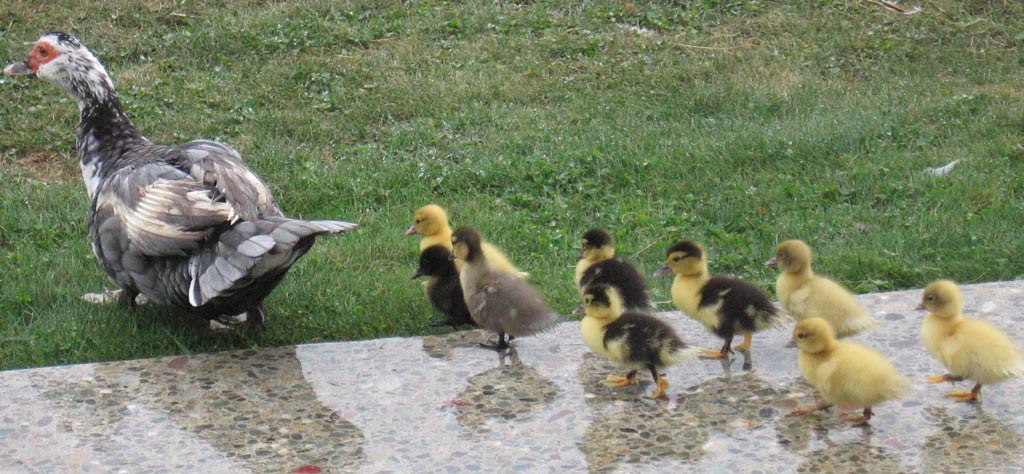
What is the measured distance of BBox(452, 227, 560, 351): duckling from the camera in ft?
18.0

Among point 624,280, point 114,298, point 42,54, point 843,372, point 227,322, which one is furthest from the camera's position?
point 42,54

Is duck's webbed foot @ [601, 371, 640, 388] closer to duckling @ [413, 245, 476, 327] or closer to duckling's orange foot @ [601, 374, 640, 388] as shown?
duckling's orange foot @ [601, 374, 640, 388]

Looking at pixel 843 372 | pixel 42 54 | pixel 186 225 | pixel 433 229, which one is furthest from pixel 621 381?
pixel 42 54

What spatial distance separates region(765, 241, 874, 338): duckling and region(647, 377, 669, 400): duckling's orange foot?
2.66 ft

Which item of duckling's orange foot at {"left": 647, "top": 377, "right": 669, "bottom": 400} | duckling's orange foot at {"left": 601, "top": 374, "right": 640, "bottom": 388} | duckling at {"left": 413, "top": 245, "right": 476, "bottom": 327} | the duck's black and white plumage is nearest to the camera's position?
duckling's orange foot at {"left": 647, "top": 377, "right": 669, "bottom": 400}

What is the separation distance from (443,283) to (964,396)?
7.98 feet

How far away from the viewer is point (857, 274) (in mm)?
6840

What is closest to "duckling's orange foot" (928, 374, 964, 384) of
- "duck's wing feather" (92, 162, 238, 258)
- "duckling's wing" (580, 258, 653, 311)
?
"duckling's wing" (580, 258, 653, 311)

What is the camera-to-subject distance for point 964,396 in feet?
16.0

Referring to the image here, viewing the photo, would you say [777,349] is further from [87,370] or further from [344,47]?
[344,47]

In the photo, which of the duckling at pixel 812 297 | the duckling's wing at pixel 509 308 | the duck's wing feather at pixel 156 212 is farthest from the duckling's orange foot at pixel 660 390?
the duck's wing feather at pixel 156 212

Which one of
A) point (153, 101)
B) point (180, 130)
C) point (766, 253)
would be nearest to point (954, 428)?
point (766, 253)

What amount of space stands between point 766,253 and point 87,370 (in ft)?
12.4

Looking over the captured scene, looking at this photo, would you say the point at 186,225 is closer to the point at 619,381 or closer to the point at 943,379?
the point at 619,381
